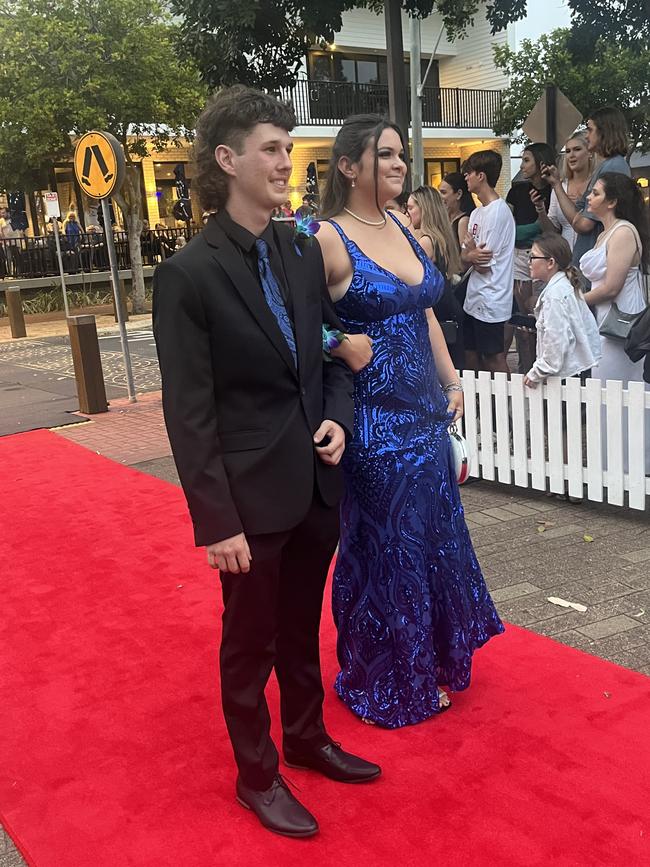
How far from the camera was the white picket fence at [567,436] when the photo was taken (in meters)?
4.98

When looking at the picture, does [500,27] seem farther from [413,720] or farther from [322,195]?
[413,720]

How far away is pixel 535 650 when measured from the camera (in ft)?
12.1

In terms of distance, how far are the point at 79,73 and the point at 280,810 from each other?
68.5 feet

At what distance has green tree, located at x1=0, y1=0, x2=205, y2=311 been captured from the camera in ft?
66.4

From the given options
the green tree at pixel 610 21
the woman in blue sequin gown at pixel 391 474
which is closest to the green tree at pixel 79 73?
the green tree at pixel 610 21

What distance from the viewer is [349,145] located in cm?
306

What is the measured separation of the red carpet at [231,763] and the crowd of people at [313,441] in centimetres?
13

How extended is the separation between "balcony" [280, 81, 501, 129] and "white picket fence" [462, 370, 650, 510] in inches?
938

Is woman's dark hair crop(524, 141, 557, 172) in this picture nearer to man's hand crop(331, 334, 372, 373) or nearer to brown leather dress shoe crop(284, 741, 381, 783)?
man's hand crop(331, 334, 372, 373)

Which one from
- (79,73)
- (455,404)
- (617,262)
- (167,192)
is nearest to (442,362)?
(455,404)

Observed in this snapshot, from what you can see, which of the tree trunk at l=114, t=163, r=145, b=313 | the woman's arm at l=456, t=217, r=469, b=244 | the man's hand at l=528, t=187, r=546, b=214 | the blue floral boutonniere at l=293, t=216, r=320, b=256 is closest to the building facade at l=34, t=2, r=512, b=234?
the tree trunk at l=114, t=163, r=145, b=313

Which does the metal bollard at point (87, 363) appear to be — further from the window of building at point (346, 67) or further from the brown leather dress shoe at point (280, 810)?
the window of building at point (346, 67)

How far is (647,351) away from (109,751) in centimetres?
355

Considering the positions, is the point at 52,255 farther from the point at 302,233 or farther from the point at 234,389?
the point at 234,389
